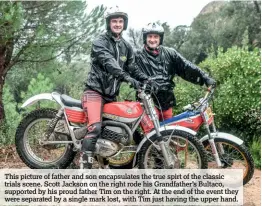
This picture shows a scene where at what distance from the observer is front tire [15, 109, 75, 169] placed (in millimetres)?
5004

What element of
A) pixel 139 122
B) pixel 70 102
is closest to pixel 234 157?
pixel 139 122

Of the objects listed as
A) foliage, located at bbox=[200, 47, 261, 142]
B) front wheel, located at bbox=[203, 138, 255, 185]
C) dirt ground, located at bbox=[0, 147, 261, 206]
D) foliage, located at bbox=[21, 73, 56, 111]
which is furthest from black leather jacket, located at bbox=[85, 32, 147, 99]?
foliage, located at bbox=[21, 73, 56, 111]

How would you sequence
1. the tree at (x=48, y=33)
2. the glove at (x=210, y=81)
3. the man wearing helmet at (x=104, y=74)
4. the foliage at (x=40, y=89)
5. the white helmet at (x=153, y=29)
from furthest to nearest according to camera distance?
the foliage at (x=40, y=89), the tree at (x=48, y=33), the glove at (x=210, y=81), the white helmet at (x=153, y=29), the man wearing helmet at (x=104, y=74)

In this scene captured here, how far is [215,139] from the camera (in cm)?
487

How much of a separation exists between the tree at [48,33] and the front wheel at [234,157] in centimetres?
402

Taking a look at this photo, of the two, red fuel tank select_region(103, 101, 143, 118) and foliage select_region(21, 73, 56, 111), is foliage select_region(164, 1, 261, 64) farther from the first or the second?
red fuel tank select_region(103, 101, 143, 118)

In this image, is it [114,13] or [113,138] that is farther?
[113,138]

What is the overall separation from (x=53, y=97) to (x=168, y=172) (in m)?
1.57

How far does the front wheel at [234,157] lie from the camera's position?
481 centimetres

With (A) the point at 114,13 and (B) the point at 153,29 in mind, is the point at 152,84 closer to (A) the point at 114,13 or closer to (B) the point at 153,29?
(B) the point at 153,29

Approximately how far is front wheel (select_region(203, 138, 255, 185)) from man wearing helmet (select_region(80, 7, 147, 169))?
1250 millimetres

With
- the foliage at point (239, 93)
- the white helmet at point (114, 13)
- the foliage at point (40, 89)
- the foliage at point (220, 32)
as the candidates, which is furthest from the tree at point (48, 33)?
the foliage at point (220, 32)

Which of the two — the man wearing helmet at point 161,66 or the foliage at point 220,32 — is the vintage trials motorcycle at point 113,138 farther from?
the foliage at point 220,32

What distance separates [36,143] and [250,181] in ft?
9.94
